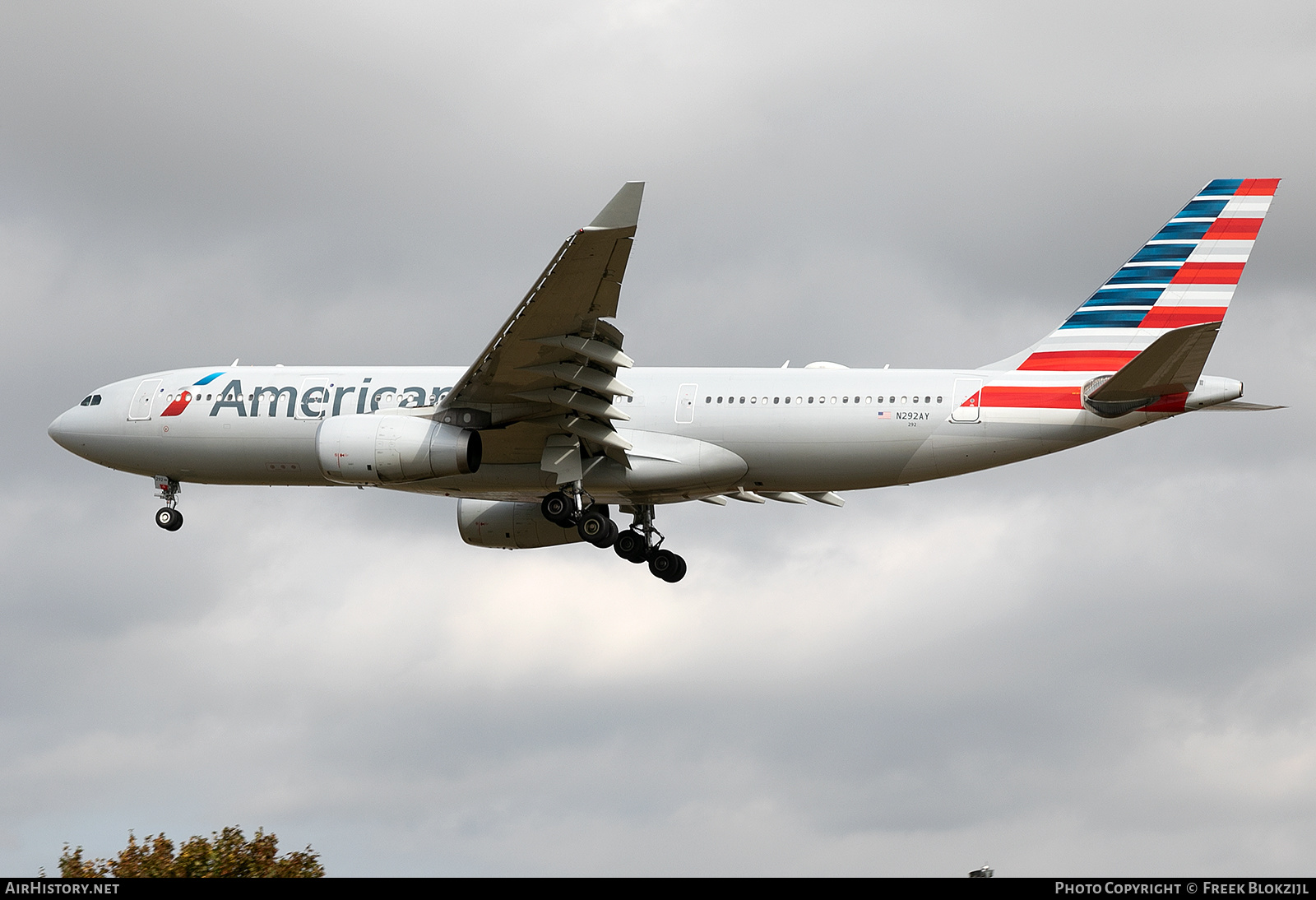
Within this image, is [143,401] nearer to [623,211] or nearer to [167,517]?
[167,517]

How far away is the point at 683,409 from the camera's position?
4250 centimetres

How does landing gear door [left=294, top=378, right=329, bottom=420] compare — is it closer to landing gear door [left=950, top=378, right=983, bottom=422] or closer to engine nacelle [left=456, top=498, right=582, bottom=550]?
engine nacelle [left=456, top=498, right=582, bottom=550]

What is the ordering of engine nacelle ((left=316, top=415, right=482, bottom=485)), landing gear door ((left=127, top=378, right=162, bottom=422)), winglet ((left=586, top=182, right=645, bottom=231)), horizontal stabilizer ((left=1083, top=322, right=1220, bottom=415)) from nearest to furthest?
winglet ((left=586, top=182, right=645, bottom=231)), horizontal stabilizer ((left=1083, top=322, right=1220, bottom=415)), engine nacelle ((left=316, top=415, right=482, bottom=485)), landing gear door ((left=127, top=378, right=162, bottom=422))

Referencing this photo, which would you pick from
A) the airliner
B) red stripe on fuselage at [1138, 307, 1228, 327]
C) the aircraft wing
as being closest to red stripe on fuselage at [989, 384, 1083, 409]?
the airliner

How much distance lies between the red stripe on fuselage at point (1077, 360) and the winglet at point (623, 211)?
11.8m

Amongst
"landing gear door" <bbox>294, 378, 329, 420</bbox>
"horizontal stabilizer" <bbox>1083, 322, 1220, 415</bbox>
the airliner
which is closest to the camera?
"horizontal stabilizer" <bbox>1083, 322, 1220, 415</bbox>

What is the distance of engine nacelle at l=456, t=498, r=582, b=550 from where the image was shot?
49000 millimetres

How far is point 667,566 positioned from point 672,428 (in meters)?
6.55

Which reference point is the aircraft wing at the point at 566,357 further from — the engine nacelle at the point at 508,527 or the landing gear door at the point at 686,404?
the engine nacelle at the point at 508,527

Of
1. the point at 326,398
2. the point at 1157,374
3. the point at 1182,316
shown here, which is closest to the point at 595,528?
the point at 326,398

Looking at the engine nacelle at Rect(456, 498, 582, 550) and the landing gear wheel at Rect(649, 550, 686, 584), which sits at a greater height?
the engine nacelle at Rect(456, 498, 582, 550)

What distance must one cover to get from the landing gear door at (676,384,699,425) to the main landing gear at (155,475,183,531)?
15137 mm
